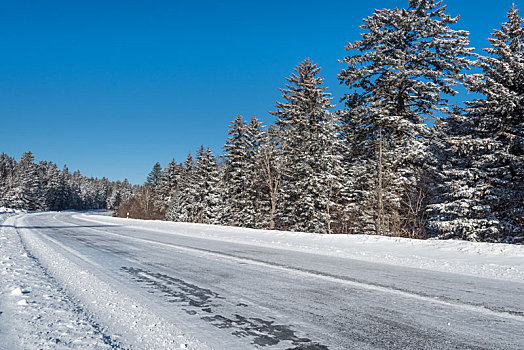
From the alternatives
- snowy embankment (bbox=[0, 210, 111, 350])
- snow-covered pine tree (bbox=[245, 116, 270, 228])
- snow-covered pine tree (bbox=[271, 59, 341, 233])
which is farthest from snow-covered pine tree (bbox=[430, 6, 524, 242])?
snow-covered pine tree (bbox=[245, 116, 270, 228])

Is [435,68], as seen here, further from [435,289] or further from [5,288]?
[5,288]

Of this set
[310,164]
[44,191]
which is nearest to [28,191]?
[44,191]

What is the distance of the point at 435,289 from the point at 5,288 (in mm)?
6276

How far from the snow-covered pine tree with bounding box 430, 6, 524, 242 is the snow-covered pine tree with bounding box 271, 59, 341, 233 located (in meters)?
9.82

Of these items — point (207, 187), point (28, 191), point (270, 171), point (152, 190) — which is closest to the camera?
point (270, 171)

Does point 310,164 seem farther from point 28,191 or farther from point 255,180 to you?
point 28,191

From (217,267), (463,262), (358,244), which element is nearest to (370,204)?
(358,244)

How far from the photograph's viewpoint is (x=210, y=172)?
134ft

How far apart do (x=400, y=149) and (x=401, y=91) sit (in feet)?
12.3

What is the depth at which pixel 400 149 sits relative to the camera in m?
19.0

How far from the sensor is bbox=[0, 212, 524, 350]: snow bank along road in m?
2.98

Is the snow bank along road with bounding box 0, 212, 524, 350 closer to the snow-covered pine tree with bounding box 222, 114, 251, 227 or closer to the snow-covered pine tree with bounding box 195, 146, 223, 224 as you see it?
the snow-covered pine tree with bounding box 222, 114, 251, 227

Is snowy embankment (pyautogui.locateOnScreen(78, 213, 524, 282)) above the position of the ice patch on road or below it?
above

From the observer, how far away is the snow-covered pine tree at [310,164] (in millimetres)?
24062
